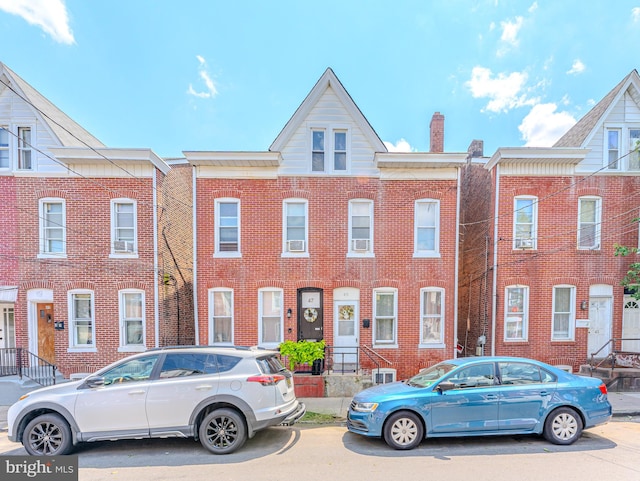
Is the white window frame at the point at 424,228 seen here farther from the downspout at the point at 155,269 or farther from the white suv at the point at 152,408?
the downspout at the point at 155,269

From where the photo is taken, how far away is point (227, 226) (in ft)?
32.1

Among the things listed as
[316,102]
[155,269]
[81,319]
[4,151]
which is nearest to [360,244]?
[316,102]

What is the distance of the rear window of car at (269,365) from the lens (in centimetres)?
528

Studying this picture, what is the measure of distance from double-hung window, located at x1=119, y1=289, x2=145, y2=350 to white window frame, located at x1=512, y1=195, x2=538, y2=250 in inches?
502

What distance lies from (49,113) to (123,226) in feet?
15.3

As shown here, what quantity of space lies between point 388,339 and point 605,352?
7439mm

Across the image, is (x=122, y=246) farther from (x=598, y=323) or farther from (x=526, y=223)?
(x=598, y=323)

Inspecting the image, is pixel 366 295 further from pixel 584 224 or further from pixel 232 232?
pixel 584 224

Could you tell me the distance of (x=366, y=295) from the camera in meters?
9.62

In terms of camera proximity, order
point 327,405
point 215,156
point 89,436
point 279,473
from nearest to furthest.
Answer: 1. point 279,473
2. point 89,436
3. point 327,405
4. point 215,156

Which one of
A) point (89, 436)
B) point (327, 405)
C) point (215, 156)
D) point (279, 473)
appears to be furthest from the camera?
point (215, 156)

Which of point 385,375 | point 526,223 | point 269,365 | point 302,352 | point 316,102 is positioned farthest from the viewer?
point 526,223

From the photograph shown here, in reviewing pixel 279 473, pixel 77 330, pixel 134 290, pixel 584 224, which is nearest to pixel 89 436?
pixel 279 473

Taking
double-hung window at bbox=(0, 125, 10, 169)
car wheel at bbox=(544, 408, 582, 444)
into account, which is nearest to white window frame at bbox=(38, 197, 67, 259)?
double-hung window at bbox=(0, 125, 10, 169)
